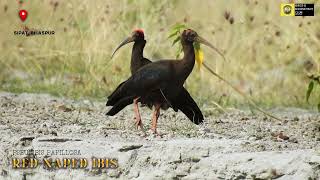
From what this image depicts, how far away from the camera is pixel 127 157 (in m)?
5.89

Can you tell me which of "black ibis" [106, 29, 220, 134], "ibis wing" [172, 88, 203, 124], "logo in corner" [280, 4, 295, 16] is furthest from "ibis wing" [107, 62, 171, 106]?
"logo in corner" [280, 4, 295, 16]

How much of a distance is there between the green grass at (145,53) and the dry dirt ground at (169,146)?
1455 millimetres

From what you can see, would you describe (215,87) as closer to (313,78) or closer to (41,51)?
(41,51)

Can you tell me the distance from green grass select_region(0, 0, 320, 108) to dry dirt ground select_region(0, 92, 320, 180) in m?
1.45

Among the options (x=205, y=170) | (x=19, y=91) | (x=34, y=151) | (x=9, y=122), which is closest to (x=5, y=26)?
(x=19, y=91)

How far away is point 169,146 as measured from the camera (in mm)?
5883

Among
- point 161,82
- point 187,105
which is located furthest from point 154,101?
point 187,105

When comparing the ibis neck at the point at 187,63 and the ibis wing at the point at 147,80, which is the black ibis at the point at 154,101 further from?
the ibis neck at the point at 187,63

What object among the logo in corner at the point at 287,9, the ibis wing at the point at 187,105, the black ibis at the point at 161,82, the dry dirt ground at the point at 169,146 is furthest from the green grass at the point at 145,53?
the black ibis at the point at 161,82

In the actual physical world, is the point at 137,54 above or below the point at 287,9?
below

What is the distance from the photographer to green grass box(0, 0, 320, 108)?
9141 millimetres

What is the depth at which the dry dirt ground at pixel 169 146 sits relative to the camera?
566 cm

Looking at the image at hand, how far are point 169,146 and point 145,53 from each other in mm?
4174

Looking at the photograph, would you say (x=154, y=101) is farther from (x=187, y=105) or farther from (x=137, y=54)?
(x=137, y=54)
